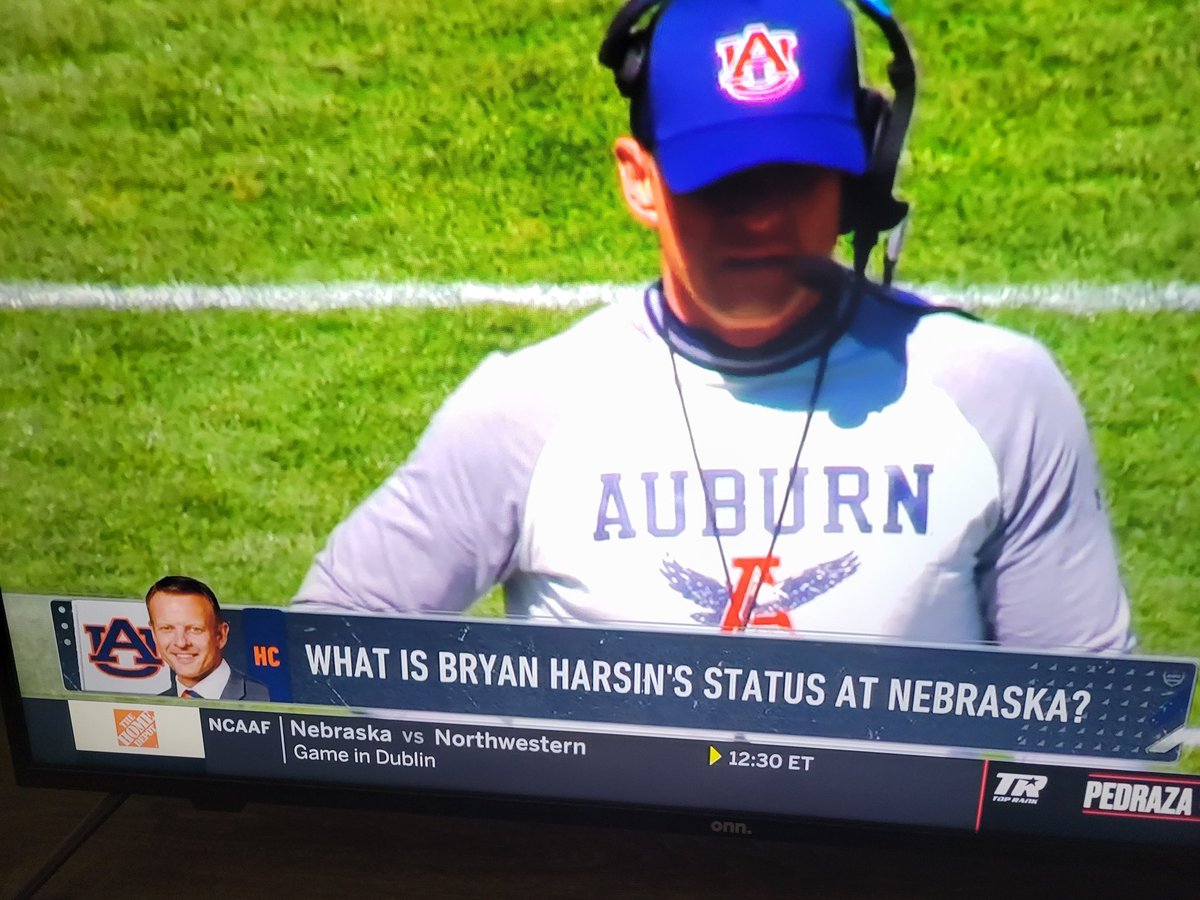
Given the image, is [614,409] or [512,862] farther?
[512,862]

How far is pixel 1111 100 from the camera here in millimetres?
826

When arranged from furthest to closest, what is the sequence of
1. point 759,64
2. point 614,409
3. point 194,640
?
point 194,640 → point 614,409 → point 759,64

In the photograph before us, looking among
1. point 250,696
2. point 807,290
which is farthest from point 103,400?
point 807,290

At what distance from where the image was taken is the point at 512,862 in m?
1.07

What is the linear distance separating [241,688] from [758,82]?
31.1 inches

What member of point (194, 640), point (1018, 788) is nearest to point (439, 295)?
point (194, 640)

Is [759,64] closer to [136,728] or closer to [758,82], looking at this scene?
[758,82]

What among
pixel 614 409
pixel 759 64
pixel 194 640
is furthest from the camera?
pixel 194 640

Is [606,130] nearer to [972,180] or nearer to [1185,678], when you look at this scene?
[972,180]

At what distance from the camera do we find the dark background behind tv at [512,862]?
103 cm

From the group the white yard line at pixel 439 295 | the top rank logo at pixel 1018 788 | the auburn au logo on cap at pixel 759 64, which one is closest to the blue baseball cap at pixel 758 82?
the auburn au logo on cap at pixel 759 64

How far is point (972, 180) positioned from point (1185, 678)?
1.69 feet

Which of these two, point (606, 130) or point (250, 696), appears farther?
point (250, 696)

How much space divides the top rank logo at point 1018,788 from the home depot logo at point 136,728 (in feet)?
2.89
